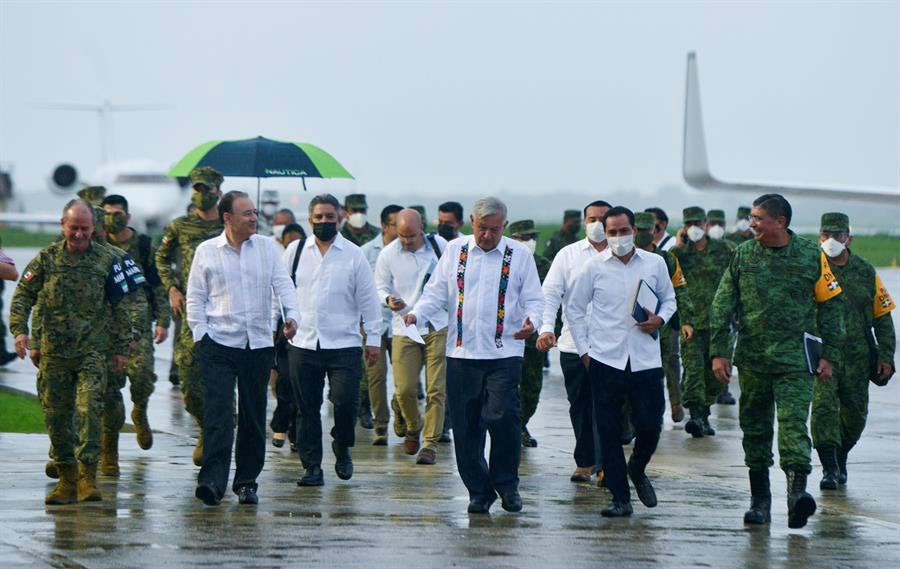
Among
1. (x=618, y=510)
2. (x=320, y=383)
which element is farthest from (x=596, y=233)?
(x=618, y=510)

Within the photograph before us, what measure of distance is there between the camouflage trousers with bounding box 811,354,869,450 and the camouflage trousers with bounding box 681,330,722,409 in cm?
250

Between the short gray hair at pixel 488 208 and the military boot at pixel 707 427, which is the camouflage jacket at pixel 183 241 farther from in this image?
the military boot at pixel 707 427

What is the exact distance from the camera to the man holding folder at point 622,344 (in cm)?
955

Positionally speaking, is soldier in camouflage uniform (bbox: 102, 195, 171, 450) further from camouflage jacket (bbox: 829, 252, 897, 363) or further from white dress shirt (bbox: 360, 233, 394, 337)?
camouflage jacket (bbox: 829, 252, 897, 363)

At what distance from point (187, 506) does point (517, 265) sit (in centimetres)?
229

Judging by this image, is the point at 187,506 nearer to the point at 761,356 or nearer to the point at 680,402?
the point at 761,356

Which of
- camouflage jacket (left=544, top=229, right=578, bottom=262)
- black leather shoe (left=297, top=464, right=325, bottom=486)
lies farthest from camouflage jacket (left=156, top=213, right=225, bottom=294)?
camouflage jacket (left=544, top=229, right=578, bottom=262)

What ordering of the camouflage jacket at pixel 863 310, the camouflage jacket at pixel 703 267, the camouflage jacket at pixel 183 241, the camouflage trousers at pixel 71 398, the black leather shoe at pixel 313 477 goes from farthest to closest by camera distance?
the camouflage jacket at pixel 703 267 → the camouflage jacket at pixel 183 241 → the camouflage jacket at pixel 863 310 → the black leather shoe at pixel 313 477 → the camouflage trousers at pixel 71 398

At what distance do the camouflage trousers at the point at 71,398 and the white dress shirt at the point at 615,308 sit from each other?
275 cm

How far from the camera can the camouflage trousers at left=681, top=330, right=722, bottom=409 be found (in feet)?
45.5

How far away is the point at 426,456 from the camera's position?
38.7 ft

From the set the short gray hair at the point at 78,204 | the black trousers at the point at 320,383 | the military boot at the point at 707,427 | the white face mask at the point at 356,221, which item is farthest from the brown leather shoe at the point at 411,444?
the short gray hair at the point at 78,204

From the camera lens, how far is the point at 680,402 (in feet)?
48.8

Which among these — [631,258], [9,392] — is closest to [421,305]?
[631,258]
